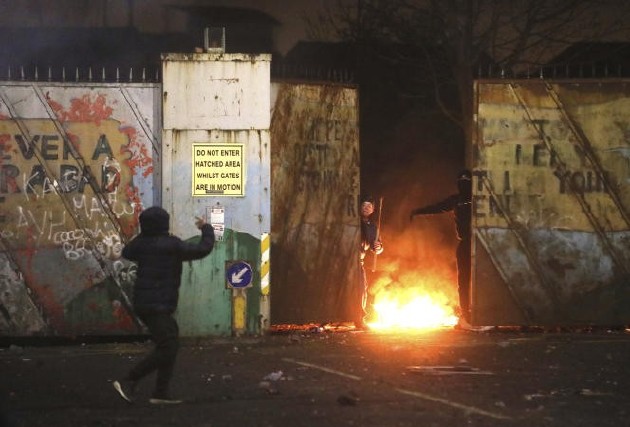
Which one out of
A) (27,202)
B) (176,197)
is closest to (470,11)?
(176,197)

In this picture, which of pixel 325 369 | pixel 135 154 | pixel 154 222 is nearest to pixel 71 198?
pixel 135 154

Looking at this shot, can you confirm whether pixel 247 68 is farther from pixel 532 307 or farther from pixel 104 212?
pixel 532 307

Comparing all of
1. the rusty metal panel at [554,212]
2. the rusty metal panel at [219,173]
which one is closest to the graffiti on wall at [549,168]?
the rusty metal panel at [554,212]

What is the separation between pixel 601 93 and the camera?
1115cm

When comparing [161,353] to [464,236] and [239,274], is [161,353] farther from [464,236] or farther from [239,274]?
[464,236]

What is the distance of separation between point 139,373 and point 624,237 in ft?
21.7

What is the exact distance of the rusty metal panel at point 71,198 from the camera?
10.6m

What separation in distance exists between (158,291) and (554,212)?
5.77 m

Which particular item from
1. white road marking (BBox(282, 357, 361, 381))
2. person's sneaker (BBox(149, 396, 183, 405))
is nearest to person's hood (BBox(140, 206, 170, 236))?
person's sneaker (BBox(149, 396, 183, 405))

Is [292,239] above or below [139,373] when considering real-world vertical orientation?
above

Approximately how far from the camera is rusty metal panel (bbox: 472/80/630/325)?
1117 cm

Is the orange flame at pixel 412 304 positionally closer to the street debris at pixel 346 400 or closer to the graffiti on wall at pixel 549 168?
the graffiti on wall at pixel 549 168

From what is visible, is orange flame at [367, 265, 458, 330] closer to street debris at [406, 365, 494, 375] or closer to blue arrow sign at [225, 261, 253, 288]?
blue arrow sign at [225, 261, 253, 288]

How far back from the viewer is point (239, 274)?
10773mm
